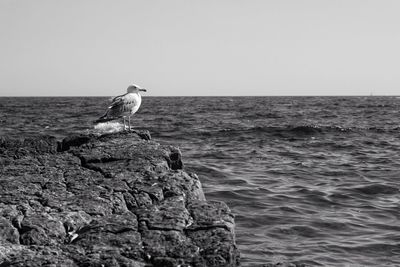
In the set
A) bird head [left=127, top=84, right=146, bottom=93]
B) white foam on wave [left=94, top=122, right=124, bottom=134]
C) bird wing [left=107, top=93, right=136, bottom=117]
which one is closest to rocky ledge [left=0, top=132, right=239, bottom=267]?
bird wing [left=107, top=93, right=136, bottom=117]

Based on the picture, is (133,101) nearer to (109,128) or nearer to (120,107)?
(120,107)

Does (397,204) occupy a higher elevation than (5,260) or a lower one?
lower

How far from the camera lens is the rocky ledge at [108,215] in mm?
4723

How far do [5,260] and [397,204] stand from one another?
8833 mm

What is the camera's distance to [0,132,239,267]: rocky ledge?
4.72m

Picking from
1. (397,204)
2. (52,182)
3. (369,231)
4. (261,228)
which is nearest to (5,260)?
(52,182)

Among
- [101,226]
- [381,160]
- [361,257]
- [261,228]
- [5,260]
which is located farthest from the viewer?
[381,160]

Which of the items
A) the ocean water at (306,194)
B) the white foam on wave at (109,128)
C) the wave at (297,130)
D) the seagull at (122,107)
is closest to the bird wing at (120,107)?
the seagull at (122,107)

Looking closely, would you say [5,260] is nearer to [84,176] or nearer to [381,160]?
[84,176]

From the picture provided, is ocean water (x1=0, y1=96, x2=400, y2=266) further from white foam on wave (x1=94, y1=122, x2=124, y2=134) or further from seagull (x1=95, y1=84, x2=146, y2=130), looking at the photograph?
seagull (x1=95, y1=84, x2=146, y2=130)

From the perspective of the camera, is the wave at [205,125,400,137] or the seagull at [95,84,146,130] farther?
the wave at [205,125,400,137]

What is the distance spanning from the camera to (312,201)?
1090 cm

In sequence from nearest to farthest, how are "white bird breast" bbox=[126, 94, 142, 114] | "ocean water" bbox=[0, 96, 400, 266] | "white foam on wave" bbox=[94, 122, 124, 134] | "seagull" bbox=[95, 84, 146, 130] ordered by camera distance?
"ocean water" bbox=[0, 96, 400, 266] → "seagull" bbox=[95, 84, 146, 130] → "white bird breast" bbox=[126, 94, 142, 114] → "white foam on wave" bbox=[94, 122, 124, 134]

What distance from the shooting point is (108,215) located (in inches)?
225
